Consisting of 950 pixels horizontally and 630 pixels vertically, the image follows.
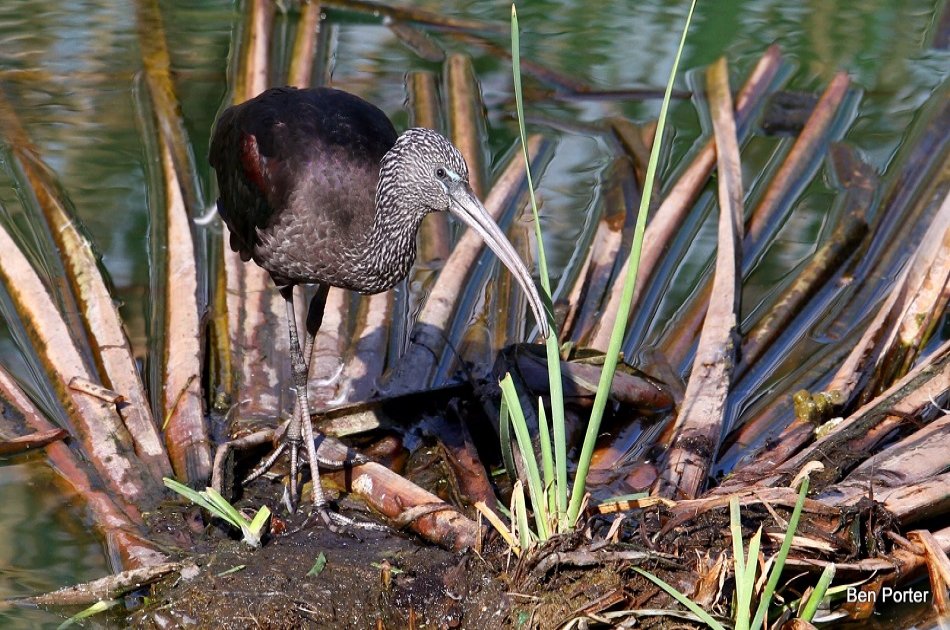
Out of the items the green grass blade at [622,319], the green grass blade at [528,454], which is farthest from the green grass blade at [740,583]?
the green grass blade at [528,454]

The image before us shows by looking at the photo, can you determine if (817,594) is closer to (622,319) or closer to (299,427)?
(622,319)

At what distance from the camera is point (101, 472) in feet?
13.7

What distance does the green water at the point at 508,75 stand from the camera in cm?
601

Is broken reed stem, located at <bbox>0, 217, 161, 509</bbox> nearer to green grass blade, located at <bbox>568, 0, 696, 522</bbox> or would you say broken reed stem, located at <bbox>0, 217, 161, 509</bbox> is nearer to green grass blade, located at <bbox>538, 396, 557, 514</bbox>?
green grass blade, located at <bbox>538, 396, 557, 514</bbox>

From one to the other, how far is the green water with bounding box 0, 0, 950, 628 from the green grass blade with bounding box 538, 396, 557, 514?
86.4 inches

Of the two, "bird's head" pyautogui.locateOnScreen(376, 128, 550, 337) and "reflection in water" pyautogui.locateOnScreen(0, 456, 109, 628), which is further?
"bird's head" pyautogui.locateOnScreen(376, 128, 550, 337)

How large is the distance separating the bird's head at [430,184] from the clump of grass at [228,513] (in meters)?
1.25

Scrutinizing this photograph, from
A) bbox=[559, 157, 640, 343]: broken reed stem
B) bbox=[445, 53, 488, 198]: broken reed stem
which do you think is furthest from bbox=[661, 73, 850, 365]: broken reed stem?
bbox=[445, 53, 488, 198]: broken reed stem

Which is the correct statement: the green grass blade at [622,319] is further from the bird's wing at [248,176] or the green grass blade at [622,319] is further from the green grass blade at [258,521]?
the bird's wing at [248,176]

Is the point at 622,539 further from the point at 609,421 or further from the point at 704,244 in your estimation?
the point at 704,244

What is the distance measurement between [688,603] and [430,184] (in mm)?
1792

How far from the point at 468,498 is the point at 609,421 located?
2.89 ft

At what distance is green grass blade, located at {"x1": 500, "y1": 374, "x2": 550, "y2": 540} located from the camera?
3.39m

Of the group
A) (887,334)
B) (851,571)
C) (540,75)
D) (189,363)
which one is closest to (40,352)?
(189,363)
